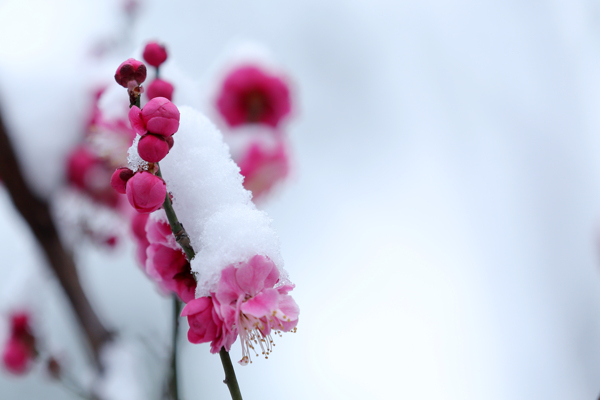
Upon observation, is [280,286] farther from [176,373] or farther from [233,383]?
[176,373]

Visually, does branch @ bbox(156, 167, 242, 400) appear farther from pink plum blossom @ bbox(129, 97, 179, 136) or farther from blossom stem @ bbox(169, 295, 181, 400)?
blossom stem @ bbox(169, 295, 181, 400)

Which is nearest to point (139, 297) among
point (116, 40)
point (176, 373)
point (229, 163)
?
point (116, 40)

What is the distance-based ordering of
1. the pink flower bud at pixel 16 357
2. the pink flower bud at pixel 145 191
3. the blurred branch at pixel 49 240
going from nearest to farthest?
1. the pink flower bud at pixel 145 191
2. the blurred branch at pixel 49 240
3. the pink flower bud at pixel 16 357

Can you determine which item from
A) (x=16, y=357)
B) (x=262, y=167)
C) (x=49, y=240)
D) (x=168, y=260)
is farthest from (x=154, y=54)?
(x=16, y=357)

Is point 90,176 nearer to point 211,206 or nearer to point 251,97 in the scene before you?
point 251,97

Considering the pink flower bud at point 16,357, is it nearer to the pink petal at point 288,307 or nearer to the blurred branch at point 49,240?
the blurred branch at point 49,240

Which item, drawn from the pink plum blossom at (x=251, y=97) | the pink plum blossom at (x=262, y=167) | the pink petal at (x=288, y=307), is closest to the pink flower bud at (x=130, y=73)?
the pink petal at (x=288, y=307)
